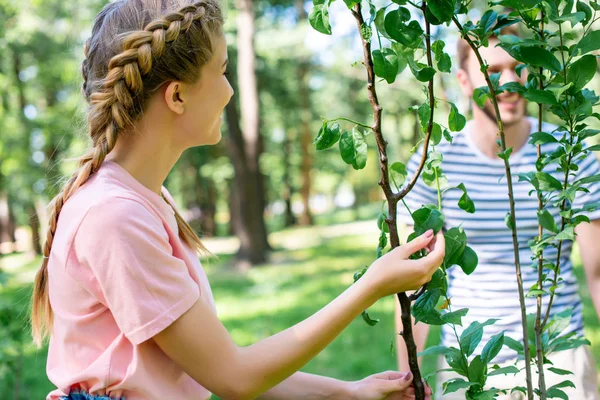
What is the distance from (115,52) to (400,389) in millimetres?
888

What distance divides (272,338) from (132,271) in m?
0.28

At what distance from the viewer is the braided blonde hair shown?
50.4 inches

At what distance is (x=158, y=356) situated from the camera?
1.22 m

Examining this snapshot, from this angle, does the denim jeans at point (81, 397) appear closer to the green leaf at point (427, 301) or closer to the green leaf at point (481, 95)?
the green leaf at point (427, 301)

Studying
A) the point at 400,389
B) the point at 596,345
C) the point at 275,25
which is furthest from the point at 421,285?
the point at 275,25

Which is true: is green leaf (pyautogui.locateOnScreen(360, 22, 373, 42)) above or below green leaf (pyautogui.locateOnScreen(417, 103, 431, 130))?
above

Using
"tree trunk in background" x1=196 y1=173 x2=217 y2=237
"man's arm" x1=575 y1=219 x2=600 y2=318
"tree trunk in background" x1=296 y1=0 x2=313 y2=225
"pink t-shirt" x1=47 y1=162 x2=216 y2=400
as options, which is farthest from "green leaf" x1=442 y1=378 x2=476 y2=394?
"tree trunk in background" x1=196 y1=173 x2=217 y2=237

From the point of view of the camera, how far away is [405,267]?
3.67 ft

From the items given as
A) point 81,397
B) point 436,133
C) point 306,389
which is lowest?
point 306,389

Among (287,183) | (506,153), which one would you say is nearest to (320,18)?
(506,153)

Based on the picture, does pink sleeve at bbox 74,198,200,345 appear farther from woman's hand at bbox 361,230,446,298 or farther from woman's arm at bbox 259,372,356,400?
woman's arm at bbox 259,372,356,400

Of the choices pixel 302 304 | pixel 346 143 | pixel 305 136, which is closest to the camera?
pixel 346 143

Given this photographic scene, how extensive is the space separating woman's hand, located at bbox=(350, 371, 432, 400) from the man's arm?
0.81 m

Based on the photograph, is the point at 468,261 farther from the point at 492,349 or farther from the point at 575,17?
the point at 575,17
